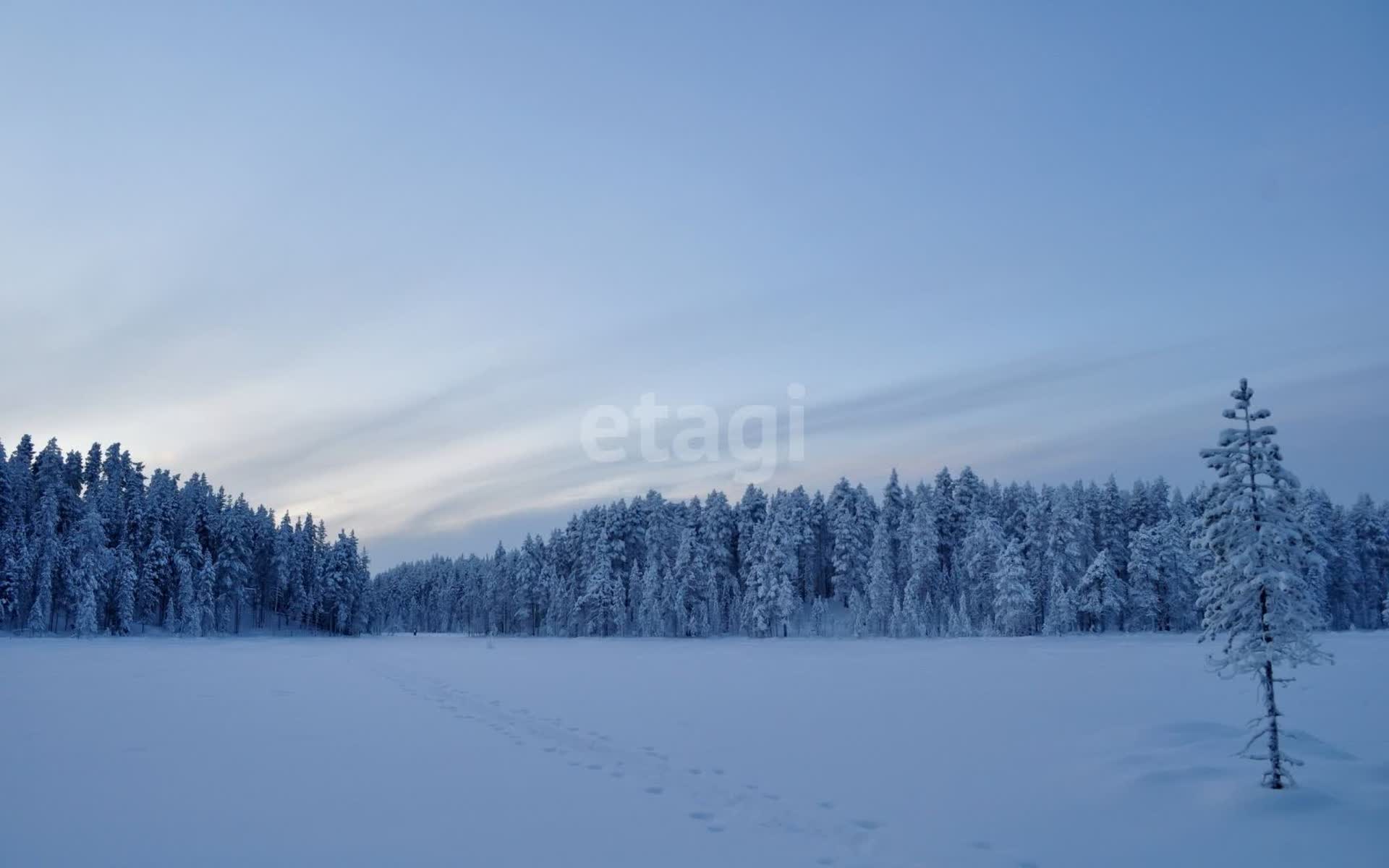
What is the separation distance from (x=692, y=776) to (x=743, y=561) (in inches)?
3423

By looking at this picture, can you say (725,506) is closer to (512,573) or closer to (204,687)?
(512,573)

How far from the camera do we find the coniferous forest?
77.2 metres

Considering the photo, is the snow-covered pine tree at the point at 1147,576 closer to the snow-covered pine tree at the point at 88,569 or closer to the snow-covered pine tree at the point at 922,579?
the snow-covered pine tree at the point at 922,579

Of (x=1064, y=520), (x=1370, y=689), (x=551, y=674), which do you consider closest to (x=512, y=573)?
(x=1064, y=520)

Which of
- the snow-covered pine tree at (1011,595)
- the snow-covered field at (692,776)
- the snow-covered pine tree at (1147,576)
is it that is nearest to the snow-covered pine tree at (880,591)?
the snow-covered pine tree at (1011,595)

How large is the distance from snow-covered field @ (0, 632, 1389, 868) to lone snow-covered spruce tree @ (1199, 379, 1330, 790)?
1725mm

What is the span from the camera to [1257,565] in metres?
10.5

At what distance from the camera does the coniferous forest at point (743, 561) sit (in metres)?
77.2

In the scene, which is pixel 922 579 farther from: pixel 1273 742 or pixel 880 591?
pixel 1273 742

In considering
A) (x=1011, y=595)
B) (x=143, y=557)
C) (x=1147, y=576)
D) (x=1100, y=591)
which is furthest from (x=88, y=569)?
(x=1147, y=576)

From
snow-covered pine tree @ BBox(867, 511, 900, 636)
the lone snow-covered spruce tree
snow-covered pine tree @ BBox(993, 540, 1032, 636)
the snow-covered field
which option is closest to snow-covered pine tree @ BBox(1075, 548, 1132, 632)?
snow-covered pine tree @ BBox(993, 540, 1032, 636)

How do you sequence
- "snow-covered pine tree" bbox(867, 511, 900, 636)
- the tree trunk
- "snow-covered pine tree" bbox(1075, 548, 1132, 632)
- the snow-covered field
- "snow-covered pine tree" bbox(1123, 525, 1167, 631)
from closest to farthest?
1. the snow-covered field
2. the tree trunk
3. "snow-covered pine tree" bbox(1075, 548, 1132, 632)
4. "snow-covered pine tree" bbox(1123, 525, 1167, 631)
5. "snow-covered pine tree" bbox(867, 511, 900, 636)

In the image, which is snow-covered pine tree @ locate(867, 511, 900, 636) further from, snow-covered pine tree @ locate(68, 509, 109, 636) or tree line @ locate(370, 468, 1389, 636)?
snow-covered pine tree @ locate(68, 509, 109, 636)

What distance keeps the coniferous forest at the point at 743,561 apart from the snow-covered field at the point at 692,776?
Result: 56248 millimetres
